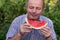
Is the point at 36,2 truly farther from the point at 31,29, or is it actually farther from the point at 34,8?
the point at 31,29

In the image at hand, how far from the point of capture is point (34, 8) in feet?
12.3

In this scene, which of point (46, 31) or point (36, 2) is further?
point (36, 2)

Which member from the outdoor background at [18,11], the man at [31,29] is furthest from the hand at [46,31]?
the outdoor background at [18,11]

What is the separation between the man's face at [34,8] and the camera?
3715mm

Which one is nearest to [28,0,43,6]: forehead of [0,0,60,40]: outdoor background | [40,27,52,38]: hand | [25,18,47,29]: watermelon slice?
[25,18,47,29]: watermelon slice

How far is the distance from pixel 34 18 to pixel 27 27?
0.22 meters

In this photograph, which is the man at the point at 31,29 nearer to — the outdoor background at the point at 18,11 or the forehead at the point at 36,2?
Answer: the forehead at the point at 36,2

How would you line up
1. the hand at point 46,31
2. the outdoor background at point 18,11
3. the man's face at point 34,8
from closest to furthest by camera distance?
1. the hand at point 46,31
2. the man's face at point 34,8
3. the outdoor background at point 18,11

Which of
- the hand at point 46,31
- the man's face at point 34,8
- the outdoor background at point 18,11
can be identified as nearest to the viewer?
the hand at point 46,31

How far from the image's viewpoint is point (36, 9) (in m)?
3.75

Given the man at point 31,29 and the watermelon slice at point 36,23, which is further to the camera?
the watermelon slice at point 36,23

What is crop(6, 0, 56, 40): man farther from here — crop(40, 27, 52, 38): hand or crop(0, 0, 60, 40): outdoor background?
crop(0, 0, 60, 40): outdoor background

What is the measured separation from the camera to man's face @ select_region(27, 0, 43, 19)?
371 cm

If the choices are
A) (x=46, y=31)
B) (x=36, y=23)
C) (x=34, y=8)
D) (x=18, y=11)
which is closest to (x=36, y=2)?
(x=34, y=8)
